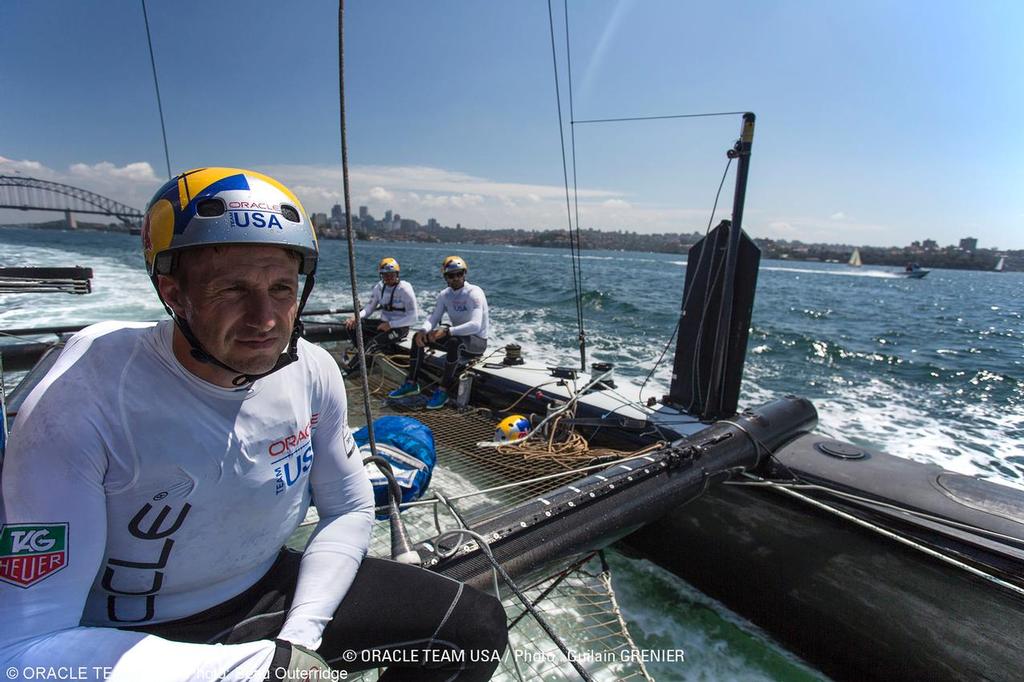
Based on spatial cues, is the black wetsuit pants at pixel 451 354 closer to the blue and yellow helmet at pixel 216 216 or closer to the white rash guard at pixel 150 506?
the white rash guard at pixel 150 506

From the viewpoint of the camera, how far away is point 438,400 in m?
5.87

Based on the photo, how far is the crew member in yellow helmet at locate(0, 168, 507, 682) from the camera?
98 centimetres

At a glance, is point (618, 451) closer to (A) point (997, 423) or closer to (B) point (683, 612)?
(B) point (683, 612)

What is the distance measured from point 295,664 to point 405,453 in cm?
208

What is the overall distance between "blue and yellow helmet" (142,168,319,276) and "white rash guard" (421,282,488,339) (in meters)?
4.95

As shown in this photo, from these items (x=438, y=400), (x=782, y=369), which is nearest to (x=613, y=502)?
(x=438, y=400)

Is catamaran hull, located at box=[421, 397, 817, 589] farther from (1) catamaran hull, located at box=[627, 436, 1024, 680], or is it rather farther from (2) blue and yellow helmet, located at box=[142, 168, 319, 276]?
(2) blue and yellow helmet, located at box=[142, 168, 319, 276]

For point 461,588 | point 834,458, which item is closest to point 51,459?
point 461,588

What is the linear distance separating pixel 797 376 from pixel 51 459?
10957mm

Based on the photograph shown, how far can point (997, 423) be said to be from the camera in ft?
24.9

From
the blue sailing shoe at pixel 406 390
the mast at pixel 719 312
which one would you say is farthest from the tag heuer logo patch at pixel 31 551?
the blue sailing shoe at pixel 406 390

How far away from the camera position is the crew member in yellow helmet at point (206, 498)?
3.21 ft

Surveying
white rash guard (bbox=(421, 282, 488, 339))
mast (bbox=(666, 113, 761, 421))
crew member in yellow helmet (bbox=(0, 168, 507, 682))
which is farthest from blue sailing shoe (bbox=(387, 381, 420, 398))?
crew member in yellow helmet (bbox=(0, 168, 507, 682))

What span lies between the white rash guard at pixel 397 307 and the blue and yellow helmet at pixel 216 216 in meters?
6.28
